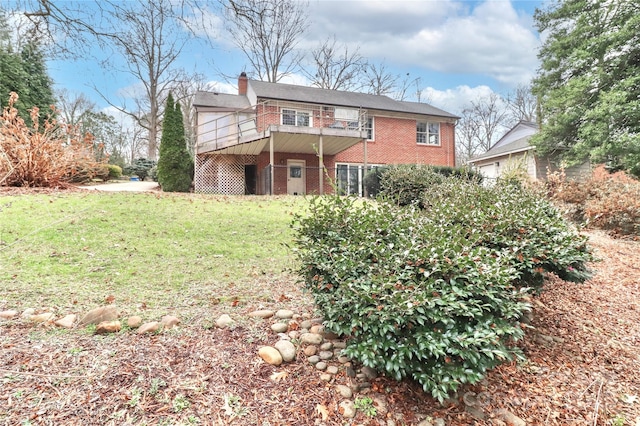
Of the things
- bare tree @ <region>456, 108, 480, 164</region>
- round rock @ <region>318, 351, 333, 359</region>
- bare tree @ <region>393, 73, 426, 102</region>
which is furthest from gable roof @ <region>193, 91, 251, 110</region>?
bare tree @ <region>456, 108, 480, 164</region>

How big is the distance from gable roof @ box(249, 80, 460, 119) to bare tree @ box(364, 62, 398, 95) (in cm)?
806

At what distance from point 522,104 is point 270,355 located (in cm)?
3486

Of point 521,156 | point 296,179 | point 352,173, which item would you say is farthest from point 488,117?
point 296,179

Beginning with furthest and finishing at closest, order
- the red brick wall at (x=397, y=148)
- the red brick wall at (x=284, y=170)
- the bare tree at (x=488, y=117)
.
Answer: the bare tree at (x=488, y=117)
the red brick wall at (x=397, y=148)
the red brick wall at (x=284, y=170)

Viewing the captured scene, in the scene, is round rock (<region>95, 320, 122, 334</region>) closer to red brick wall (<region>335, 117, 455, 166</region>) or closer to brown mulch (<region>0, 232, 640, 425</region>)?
brown mulch (<region>0, 232, 640, 425</region>)

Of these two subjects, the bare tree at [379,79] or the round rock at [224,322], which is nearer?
the round rock at [224,322]

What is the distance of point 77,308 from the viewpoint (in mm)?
2895

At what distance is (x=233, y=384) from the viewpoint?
6.59 feet

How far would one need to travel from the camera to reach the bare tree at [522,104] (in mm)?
28984

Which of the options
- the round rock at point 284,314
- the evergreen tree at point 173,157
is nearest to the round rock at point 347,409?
the round rock at point 284,314

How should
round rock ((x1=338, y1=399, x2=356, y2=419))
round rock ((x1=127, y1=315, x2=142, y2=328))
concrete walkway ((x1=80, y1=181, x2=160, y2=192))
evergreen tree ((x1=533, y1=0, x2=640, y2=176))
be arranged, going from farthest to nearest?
evergreen tree ((x1=533, y1=0, x2=640, y2=176)) → concrete walkway ((x1=80, y1=181, x2=160, y2=192)) → round rock ((x1=127, y1=315, x2=142, y2=328)) → round rock ((x1=338, y1=399, x2=356, y2=419))

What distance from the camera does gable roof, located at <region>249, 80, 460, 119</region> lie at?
1625 cm

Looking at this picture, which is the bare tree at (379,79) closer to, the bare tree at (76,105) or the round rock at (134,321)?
the bare tree at (76,105)

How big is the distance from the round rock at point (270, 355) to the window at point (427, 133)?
17.7 m
